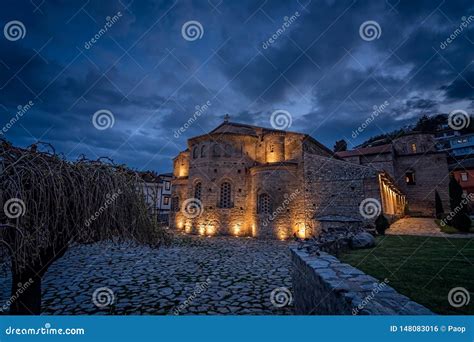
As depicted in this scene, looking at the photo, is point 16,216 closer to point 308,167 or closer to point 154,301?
point 154,301

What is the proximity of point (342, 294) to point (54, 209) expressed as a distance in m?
3.07

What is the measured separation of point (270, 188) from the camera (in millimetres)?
15766

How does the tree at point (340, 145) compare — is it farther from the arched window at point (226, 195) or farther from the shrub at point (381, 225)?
the shrub at point (381, 225)

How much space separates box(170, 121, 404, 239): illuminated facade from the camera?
13.8 meters

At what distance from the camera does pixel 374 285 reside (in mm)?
2512

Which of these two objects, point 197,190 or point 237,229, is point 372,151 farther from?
point 197,190

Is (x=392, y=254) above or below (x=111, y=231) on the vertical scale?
below

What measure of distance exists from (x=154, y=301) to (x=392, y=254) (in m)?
5.71

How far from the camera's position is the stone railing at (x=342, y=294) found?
205cm

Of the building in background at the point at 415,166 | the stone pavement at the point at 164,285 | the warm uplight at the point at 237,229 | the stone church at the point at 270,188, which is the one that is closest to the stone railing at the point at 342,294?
the stone pavement at the point at 164,285

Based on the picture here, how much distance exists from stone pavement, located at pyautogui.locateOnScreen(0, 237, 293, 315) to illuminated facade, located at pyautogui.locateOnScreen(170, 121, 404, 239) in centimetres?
712

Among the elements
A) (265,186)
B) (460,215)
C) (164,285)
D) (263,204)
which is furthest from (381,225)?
(164,285)
